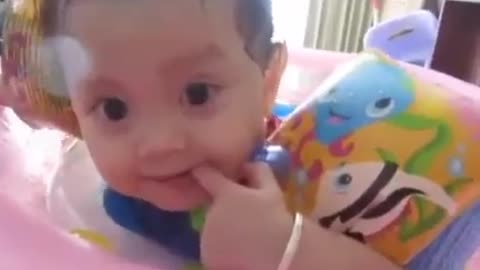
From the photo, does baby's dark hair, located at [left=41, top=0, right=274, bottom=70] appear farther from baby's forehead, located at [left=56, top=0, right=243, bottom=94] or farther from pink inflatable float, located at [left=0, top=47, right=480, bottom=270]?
pink inflatable float, located at [left=0, top=47, right=480, bottom=270]

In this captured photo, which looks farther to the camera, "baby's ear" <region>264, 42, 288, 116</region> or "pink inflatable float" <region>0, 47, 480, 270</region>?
"baby's ear" <region>264, 42, 288, 116</region>

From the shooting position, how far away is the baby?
0.52 meters

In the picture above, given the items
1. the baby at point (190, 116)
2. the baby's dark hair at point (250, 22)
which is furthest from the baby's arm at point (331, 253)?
the baby's dark hair at point (250, 22)

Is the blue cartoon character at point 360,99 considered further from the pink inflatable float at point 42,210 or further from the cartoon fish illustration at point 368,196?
the pink inflatable float at point 42,210

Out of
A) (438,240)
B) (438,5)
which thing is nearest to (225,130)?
(438,240)

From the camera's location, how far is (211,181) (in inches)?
21.4

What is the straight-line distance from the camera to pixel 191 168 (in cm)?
54

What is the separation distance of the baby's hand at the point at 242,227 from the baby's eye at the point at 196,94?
41 millimetres

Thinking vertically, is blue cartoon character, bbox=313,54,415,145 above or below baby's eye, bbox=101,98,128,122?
below

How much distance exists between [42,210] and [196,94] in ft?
0.46

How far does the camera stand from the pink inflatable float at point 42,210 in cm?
49

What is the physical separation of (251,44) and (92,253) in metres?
0.17

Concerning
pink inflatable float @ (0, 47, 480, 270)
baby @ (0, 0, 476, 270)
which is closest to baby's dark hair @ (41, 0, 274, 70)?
baby @ (0, 0, 476, 270)

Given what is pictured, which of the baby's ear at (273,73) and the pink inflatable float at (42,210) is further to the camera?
the baby's ear at (273,73)
